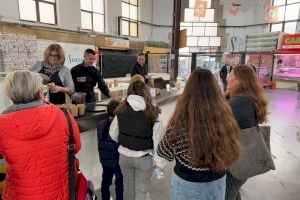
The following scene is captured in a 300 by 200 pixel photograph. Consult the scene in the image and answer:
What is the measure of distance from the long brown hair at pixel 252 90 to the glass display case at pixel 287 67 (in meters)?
12.2

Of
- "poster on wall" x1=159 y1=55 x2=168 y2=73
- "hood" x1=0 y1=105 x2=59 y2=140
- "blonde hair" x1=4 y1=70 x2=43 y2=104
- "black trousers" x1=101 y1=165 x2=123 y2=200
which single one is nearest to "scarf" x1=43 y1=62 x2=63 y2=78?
"black trousers" x1=101 y1=165 x2=123 y2=200

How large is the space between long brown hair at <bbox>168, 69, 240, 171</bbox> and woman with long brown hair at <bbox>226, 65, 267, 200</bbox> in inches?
16.1

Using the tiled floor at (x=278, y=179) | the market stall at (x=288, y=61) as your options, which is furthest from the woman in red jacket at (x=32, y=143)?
the market stall at (x=288, y=61)

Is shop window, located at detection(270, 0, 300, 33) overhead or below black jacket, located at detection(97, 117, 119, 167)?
overhead

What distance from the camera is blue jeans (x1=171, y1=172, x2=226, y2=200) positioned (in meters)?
1.33

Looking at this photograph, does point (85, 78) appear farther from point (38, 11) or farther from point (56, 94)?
point (38, 11)

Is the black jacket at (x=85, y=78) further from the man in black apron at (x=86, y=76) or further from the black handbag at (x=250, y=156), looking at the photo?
the black handbag at (x=250, y=156)

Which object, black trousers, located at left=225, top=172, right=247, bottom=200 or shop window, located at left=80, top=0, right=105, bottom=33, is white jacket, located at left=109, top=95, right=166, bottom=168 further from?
shop window, located at left=80, top=0, right=105, bottom=33

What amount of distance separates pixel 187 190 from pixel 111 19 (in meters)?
10.6

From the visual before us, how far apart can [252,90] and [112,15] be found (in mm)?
10191

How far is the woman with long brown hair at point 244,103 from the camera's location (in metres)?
1.67

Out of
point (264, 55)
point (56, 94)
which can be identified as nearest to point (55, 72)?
point (56, 94)

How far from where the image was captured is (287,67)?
12.6 meters

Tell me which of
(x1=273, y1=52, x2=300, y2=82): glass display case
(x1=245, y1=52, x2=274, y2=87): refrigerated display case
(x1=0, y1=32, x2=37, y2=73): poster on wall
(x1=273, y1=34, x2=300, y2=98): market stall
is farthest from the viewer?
(x1=245, y1=52, x2=274, y2=87): refrigerated display case
